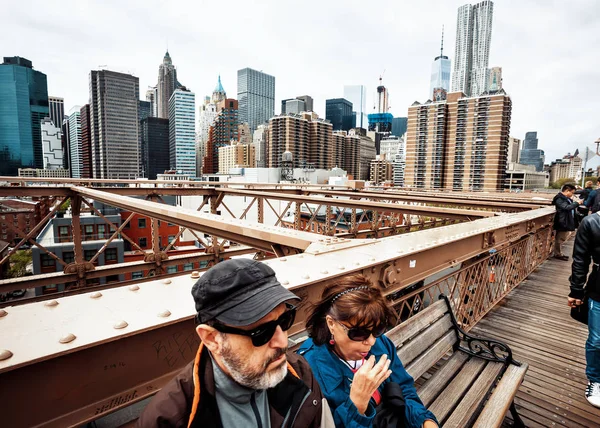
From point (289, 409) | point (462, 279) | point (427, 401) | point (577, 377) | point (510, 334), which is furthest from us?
point (510, 334)

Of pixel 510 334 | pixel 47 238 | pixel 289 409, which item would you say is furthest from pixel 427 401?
pixel 47 238

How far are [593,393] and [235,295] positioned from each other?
456 centimetres

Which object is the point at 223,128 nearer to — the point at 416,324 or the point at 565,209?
the point at 565,209

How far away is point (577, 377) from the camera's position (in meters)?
4.10

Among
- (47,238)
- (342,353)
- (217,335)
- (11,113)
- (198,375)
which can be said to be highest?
(11,113)

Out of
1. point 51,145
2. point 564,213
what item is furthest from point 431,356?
point 51,145

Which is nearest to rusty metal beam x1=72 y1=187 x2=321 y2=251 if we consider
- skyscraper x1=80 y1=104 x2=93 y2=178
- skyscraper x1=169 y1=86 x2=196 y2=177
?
skyscraper x1=80 y1=104 x2=93 y2=178

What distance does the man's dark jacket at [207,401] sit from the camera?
111cm

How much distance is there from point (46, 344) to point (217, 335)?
587 millimetres

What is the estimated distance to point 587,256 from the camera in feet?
11.9

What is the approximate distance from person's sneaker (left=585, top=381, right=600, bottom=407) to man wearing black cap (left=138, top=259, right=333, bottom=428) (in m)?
4.13

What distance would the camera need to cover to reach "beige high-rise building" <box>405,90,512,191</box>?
8669 centimetres

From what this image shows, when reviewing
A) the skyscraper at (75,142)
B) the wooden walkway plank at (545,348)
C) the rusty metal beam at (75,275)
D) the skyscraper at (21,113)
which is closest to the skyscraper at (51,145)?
the skyscraper at (21,113)

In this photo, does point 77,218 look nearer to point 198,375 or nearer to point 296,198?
point 296,198
